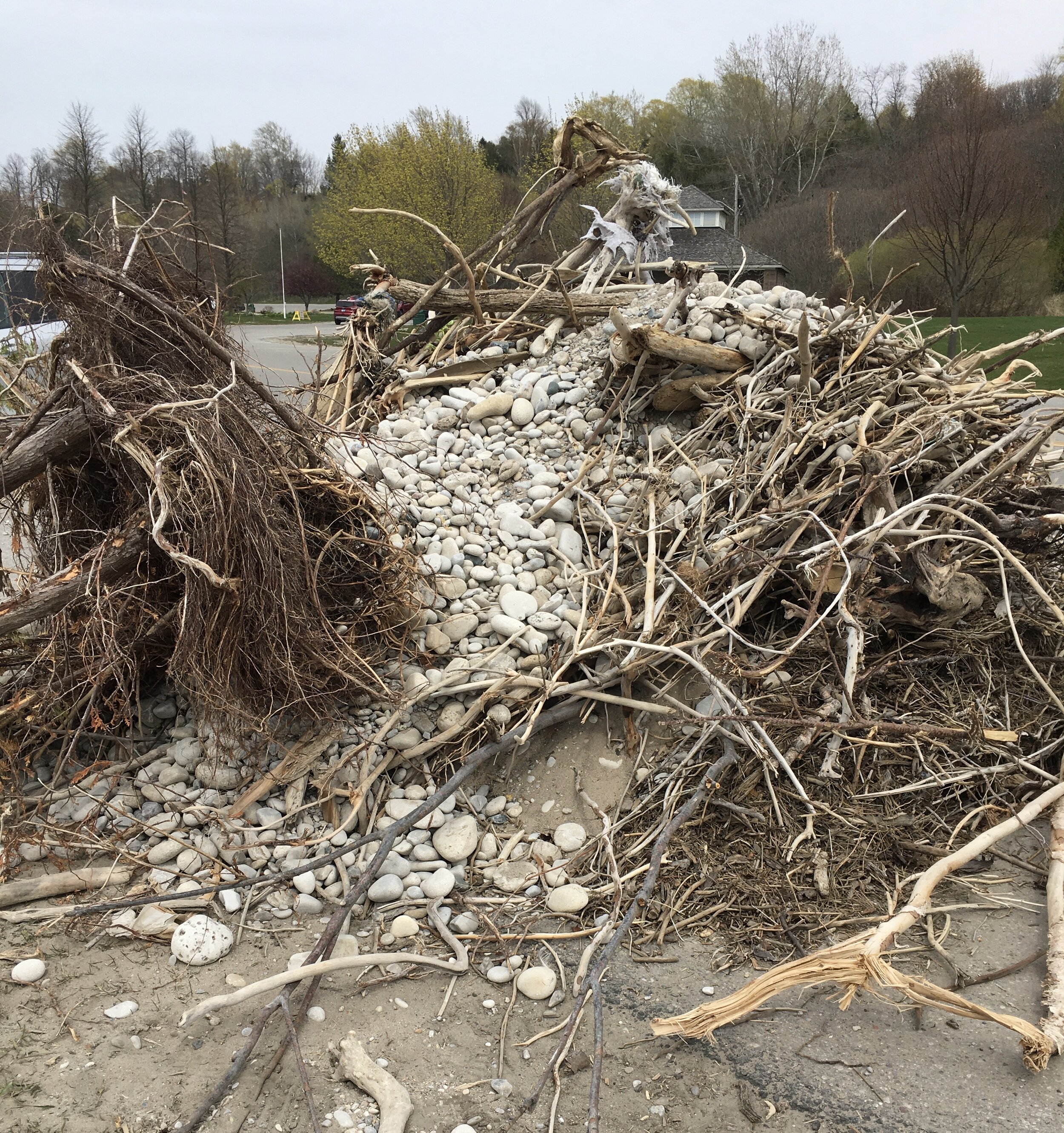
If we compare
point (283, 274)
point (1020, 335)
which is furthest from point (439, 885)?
point (283, 274)

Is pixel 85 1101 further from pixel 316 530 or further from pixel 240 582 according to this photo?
pixel 316 530

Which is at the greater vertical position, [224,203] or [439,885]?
[224,203]

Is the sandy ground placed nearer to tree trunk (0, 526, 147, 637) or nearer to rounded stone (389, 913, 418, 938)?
rounded stone (389, 913, 418, 938)

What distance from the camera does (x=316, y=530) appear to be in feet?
11.6

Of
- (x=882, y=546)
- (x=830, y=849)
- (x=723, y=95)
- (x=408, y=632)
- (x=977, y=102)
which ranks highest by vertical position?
(x=723, y=95)

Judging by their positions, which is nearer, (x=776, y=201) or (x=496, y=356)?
(x=496, y=356)

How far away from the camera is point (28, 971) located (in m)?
2.82

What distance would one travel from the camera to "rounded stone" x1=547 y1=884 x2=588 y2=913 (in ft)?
10.1

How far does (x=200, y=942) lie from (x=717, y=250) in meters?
20.6

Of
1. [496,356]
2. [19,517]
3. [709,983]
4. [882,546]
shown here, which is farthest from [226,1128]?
[496,356]

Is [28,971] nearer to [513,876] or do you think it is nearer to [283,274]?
[513,876]

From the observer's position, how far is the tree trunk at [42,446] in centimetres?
321

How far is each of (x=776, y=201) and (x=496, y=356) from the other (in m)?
35.1

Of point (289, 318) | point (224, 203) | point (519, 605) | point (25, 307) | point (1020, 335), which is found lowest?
point (519, 605)
